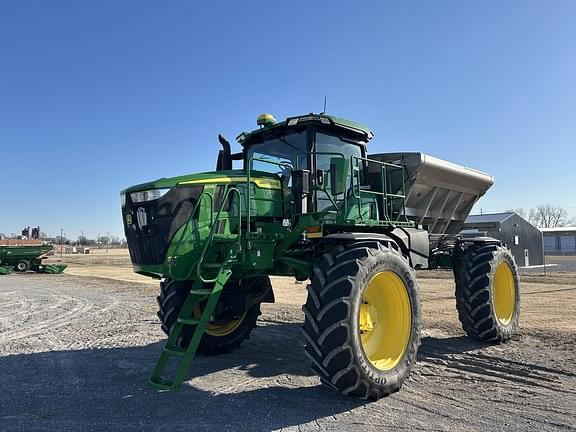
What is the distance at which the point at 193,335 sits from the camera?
5664 mm

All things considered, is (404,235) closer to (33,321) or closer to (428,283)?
(33,321)

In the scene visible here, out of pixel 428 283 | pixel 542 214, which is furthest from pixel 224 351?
pixel 542 214

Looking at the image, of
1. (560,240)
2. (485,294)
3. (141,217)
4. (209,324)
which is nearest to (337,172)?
(141,217)

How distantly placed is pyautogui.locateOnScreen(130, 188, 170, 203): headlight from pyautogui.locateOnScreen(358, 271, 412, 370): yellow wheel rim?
9.03ft

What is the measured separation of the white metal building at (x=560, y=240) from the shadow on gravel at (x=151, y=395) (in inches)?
2765

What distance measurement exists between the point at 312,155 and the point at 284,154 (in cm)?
52

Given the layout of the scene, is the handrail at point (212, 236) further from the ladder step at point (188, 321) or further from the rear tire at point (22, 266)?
the rear tire at point (22, 266)

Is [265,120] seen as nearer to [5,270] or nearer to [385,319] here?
[385,319]

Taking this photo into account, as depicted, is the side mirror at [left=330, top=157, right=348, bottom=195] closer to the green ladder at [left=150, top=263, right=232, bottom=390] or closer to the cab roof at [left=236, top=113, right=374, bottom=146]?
the cab roof at [left=236, top=113, right=374, bottom=146]

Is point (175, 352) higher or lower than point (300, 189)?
lower

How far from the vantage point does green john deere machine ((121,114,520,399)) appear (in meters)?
5.39

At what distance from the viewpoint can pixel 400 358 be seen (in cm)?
594

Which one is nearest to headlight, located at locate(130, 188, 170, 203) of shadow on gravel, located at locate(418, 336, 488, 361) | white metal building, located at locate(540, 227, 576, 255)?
shadow on gravel, located at locate(418, 336, 488, 361)

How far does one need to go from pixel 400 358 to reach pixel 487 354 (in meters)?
2.35
